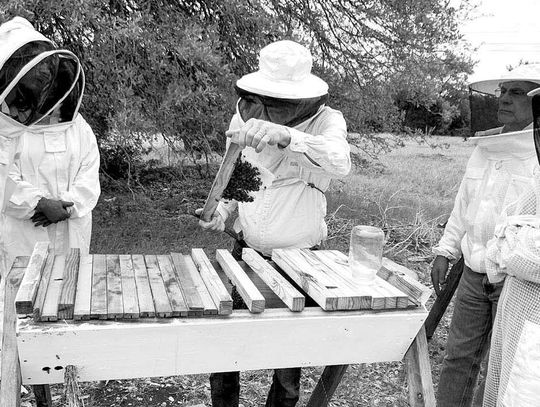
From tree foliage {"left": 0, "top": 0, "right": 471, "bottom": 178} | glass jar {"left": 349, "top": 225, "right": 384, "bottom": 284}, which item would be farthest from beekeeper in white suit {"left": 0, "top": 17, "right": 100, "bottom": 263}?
glass jar {"left": 349, "top": 225, "right": 384, "bottom": 284}

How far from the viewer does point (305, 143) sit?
2037 mm

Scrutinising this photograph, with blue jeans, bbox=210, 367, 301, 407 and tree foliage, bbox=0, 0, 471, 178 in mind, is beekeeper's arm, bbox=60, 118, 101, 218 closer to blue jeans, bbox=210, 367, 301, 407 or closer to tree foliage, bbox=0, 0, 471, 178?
tree foliage, bbox=0, 0, 471, 178

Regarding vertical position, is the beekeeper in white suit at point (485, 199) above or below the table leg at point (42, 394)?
above

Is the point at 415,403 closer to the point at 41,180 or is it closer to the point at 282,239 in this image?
the point at 282,239

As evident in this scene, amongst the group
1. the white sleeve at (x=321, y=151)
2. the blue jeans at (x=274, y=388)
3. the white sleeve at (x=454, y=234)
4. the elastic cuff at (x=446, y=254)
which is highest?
the white sleeve at (x=321, y=151)

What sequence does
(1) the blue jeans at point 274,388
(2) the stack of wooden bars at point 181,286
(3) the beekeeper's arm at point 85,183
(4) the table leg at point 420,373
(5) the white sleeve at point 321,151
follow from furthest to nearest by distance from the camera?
(3) the beekeeper's arm at point 85,183 → (1) the blue jeans at point 274,388 → (5) the white sleeve at point 321,151 → (4) the table leg at point 420,373 → (2) the stack of wooden bars at point 181,286

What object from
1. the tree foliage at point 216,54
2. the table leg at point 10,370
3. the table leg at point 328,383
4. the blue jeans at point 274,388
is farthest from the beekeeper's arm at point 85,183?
the table leg at point 328,383

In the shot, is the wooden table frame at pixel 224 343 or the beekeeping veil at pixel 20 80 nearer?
the wooden table frame at pixel 224 343

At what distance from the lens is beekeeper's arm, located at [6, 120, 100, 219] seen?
8.93 feet

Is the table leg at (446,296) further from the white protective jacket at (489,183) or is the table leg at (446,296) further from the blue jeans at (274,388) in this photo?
the blue jeans at (274,388)

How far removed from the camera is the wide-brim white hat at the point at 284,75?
6.95ft

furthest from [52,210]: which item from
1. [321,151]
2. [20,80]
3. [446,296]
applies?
[446,296]

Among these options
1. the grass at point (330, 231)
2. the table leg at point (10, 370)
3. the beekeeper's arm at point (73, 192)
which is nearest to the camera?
the table leg at point (10, 370)

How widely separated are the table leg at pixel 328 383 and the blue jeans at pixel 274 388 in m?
0.13
